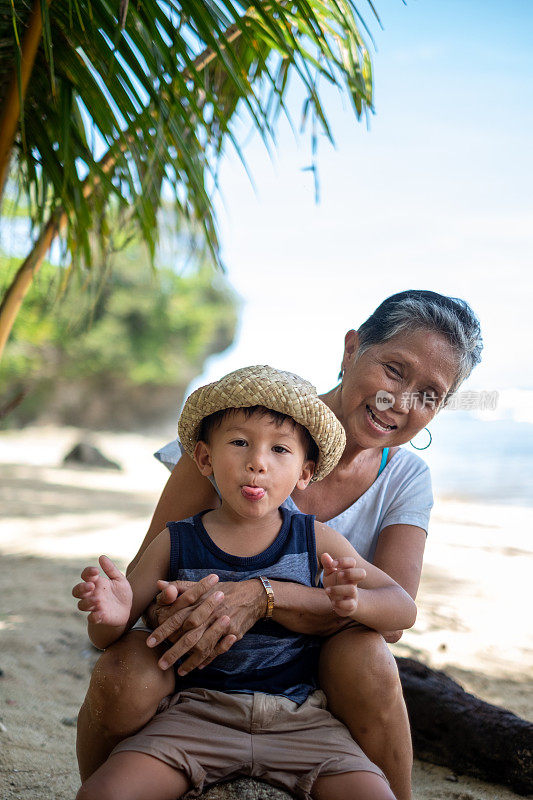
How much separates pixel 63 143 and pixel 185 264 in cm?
98

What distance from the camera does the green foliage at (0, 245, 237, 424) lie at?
24766 millimetres

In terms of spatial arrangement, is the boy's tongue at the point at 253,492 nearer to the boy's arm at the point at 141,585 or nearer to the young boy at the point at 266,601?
the young boy at the point at 266,601

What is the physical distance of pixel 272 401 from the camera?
1.97 metres

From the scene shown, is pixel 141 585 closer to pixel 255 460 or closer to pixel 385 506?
pixel 255 460

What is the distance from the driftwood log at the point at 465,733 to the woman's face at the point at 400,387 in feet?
4.03

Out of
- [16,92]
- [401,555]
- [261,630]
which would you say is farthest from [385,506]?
[16,92]

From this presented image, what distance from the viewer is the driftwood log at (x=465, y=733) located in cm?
278

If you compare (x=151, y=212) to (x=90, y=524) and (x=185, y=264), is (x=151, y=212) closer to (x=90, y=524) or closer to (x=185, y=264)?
(x=185, y=264)

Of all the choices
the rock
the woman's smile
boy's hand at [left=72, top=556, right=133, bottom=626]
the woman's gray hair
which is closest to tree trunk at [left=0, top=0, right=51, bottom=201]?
the woman's gray hair

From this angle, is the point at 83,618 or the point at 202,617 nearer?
the point at 202,617

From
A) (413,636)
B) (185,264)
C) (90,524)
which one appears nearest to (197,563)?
(185,264)

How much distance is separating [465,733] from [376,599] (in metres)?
1.41

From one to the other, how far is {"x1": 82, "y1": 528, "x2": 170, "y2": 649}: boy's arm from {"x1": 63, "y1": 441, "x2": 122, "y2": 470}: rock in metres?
13.7

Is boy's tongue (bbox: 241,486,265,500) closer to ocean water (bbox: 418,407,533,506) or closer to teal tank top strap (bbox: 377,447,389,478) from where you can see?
teal tank top strap (bbox: 377,447,389,478)
